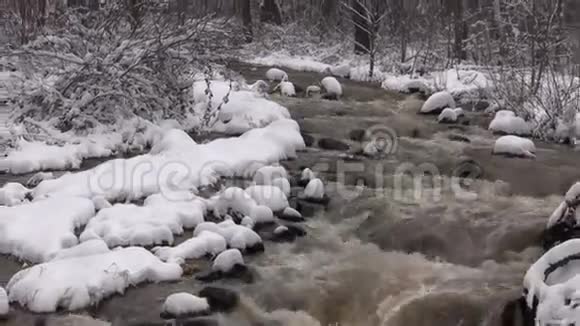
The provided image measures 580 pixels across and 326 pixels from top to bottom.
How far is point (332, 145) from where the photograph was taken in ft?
28.1

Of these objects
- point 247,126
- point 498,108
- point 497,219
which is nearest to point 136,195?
point 247,126

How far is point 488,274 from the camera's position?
17.0ft

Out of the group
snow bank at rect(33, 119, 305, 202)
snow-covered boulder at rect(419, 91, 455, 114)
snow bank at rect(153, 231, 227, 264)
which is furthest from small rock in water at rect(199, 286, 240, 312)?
snow-covered boulder at rect(419, 91, 455, 114)

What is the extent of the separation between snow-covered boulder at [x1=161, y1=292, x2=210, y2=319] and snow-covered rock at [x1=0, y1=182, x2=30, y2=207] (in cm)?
230

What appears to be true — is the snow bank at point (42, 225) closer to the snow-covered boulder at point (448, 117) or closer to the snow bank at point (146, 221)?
the snow bank at point (146, 221)

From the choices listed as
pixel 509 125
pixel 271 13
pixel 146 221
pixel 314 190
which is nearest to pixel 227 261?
pixel 146 221

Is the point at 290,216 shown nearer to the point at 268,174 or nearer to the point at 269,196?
the point at 269,196

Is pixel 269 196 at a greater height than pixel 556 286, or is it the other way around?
pixel 269 196

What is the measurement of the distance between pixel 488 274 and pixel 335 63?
10650 millimetres

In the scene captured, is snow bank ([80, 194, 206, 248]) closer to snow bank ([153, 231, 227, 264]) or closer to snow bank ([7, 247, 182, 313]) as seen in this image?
snow bank ([153, 231, 227, 264])

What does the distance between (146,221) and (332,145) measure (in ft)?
11.3

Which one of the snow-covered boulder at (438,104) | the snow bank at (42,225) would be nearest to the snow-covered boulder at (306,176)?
the snow bank at (42,225)

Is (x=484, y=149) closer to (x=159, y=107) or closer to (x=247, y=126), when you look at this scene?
(x=247, y=126)

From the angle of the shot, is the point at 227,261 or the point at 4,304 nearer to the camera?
the point at 4,304
